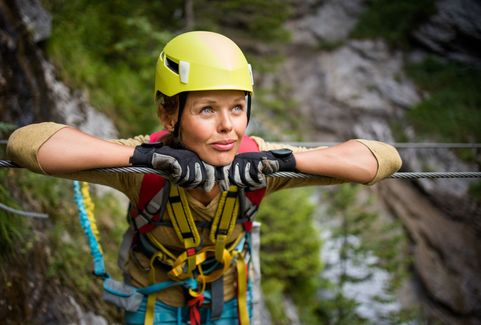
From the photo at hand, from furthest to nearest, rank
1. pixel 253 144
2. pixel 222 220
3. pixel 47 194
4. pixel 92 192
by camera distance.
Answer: pixel 92 192
pixel 47 194
pixel 253 144
pixel 222 220

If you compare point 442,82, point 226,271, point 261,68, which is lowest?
point 442,82

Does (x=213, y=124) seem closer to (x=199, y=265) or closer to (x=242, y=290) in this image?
(x=199, y=265)

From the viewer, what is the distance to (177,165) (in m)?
1.74

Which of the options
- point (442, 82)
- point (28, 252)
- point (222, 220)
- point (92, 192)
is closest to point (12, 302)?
point (28, 252)

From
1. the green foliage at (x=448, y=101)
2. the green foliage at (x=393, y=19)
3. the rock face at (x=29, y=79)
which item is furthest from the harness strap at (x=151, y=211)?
the green foliage at (x=393, y=19)

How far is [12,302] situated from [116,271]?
155 centimetres

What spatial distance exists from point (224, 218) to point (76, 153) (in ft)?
2.64

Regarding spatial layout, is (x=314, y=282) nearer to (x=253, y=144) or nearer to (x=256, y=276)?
(x=256, y=276)

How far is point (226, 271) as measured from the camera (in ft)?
8.32

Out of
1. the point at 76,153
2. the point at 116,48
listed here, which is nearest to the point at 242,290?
the point at 76,153

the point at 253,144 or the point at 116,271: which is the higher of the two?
the point at 253,144

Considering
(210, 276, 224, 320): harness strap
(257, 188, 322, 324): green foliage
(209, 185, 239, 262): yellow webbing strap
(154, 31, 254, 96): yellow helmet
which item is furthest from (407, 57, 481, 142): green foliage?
(154, 31, 254, 96): yellow helmet

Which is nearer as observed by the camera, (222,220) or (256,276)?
(222,220)

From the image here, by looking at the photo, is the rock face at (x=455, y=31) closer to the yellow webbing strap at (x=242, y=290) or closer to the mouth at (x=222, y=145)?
the yellow webbing strap at (x=242, y=290)
